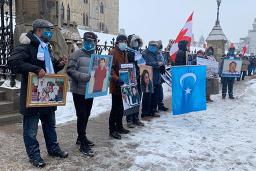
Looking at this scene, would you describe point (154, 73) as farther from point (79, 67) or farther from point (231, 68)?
point (231, 68)

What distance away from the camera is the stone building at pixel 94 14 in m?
58.0

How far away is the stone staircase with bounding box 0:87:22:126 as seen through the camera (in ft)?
24.3

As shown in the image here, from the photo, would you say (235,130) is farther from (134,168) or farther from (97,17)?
(97,17)

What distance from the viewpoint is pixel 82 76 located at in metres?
5.41

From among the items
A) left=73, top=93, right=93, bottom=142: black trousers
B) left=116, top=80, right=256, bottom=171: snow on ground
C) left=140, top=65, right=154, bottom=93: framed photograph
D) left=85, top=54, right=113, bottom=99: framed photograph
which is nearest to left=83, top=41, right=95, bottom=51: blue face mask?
left=85, top=54, right=113, bottom=99: framed photograph

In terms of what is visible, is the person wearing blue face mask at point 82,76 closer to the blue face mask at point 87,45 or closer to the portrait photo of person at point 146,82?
the blue face mask at point 87,45

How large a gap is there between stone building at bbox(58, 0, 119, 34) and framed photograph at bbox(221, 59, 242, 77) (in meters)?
44.5

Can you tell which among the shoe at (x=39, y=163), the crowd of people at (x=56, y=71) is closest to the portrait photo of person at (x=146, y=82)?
the crowd of people at (x=56, y=71)

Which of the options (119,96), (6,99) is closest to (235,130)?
(119,96)

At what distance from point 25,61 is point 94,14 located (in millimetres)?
61571

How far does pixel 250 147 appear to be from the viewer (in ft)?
22.0

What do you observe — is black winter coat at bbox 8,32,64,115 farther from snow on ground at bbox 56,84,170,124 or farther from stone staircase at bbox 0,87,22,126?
snow on ground at bbox 56,84,170,124

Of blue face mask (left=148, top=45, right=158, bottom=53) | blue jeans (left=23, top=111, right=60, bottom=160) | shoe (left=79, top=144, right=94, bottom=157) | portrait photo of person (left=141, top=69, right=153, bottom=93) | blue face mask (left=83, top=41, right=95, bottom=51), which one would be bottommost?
shoe (left=79, top=144, right=94, bottom=157)

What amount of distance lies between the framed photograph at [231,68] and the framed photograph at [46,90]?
8525 millimetres
